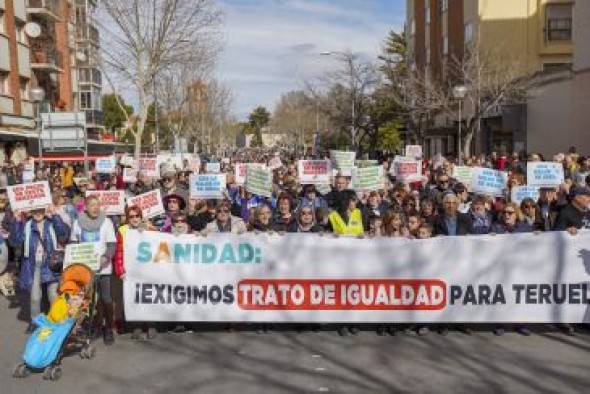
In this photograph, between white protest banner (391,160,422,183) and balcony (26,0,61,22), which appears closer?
white protest banner (391,160,422,183)

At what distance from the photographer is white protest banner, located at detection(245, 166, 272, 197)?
1259cm

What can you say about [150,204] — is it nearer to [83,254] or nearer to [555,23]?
[83,254]

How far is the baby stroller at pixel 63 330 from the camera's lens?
23.0 feet

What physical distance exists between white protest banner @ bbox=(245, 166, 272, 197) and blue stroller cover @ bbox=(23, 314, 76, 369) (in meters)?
5.72

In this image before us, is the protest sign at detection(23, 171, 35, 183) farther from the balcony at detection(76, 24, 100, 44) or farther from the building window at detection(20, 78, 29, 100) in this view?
the building window at detection(20, 78, 29, 100)

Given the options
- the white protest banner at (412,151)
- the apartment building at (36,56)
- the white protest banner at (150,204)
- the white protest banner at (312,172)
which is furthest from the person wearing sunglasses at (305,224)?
the apartment building at (36,56)

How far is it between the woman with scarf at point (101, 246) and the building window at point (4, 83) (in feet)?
105

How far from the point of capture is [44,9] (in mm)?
44719

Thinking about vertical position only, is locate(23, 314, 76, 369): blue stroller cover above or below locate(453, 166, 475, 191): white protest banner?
below

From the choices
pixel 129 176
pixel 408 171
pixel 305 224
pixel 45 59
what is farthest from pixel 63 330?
pixel 45 59

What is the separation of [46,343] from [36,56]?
Answer: 41.0 m

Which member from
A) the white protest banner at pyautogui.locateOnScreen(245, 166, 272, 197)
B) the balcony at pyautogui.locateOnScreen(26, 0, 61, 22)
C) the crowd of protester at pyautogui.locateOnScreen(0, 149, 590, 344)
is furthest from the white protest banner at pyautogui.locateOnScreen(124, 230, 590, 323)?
the balcony at pyautogui.locateOnScreen(26, 0, 61, 22)

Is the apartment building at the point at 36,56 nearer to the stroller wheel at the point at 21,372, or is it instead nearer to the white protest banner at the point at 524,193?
the white protest banner at the point at 524,193

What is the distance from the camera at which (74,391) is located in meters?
6.59
